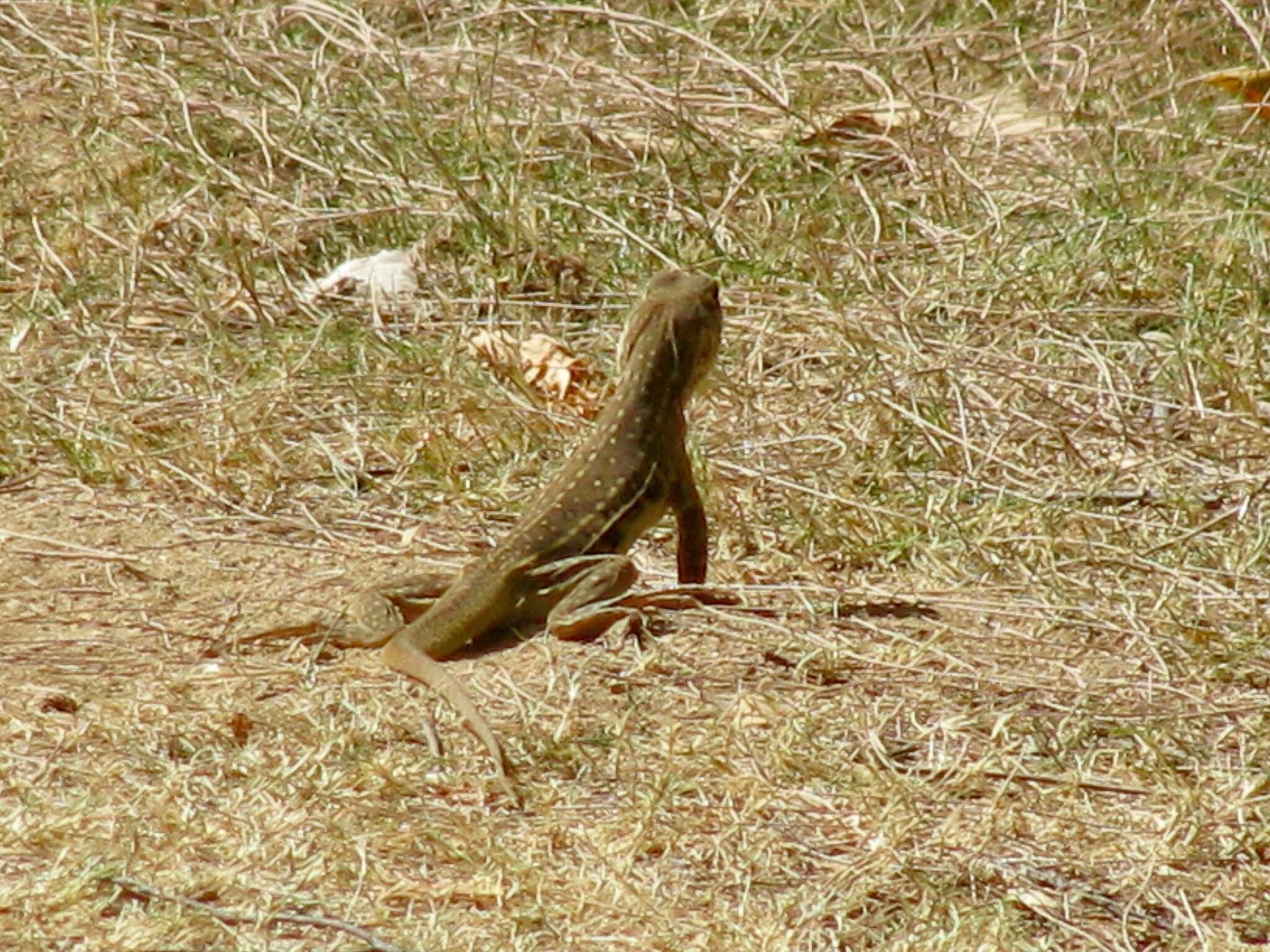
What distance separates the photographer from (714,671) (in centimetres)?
517

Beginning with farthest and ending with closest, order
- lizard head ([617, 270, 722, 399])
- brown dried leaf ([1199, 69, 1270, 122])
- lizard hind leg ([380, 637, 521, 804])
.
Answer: brown dried leaf ([1199, 69, 1270, 122]) → lizard head ([617, 270, 722, 399]) → lizard hind leg ([380, 637, 521, 804])

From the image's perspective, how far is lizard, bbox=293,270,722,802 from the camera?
17.3ft

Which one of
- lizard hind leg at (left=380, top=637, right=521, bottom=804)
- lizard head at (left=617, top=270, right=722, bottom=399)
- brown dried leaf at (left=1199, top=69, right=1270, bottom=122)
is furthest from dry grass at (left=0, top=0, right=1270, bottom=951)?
lizard head at (left=617, top=270, right=722, bottom=399)

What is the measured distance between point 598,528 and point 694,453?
31.2 inches

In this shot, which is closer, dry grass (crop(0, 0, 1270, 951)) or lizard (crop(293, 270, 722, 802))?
dry grass (crop(0, 0, 1270, 951))

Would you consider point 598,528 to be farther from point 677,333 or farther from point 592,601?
point 677,333

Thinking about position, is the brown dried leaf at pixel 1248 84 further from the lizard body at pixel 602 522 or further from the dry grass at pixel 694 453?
the lizard body at pixel 602 522

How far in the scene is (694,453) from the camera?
638 centimetres

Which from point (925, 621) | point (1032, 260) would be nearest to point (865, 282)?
A: point (1032, 260)

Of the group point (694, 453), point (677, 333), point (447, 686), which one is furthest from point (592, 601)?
point (694, 453)

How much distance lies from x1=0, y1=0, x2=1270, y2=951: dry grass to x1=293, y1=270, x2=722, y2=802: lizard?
0.12 metres

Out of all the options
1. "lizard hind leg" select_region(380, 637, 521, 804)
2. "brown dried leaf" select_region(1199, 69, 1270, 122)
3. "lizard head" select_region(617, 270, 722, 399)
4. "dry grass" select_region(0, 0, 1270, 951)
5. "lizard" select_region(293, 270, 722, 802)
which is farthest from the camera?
"brown dried leaf" select_region(1199, 69, 1270, 122)

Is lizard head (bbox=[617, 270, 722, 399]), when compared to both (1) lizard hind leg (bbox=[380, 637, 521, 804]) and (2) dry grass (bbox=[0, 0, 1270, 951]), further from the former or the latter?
(1) lizard hind leg (bbox=[380, 637, 521, 804])

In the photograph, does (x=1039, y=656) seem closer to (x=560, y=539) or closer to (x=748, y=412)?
(x=560, y=539)
